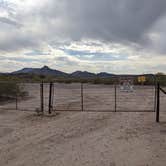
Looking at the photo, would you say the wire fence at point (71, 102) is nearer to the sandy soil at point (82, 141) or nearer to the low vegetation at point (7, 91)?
the low vegetation at point (7, 91)

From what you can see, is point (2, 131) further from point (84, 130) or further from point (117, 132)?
point (117, 132)

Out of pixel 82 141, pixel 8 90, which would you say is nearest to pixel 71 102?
pixel 8 90

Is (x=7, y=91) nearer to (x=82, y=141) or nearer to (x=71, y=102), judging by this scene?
(x=71, y=102)

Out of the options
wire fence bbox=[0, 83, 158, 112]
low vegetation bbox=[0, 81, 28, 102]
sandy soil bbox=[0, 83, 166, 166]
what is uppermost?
low vegetation bbox=[0, 81, 28, 102]

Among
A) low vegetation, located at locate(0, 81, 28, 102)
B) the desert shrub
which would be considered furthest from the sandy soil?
the desert shrub

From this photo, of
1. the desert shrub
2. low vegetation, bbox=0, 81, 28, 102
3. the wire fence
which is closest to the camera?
the wire fence

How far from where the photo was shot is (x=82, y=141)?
9.55 metres

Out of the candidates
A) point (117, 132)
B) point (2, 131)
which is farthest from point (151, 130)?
point (2, 131)

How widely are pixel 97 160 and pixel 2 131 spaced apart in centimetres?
507

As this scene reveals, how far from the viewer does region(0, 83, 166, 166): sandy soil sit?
298 inches

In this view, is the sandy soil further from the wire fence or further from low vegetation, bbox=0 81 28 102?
low vegetation, bbox=0 81 28 102

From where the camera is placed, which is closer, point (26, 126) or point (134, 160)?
point (134, 160)

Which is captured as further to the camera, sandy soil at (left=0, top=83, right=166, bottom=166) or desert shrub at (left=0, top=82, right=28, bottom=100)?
desert shrub at (left=0, top=82, right=28, bottom=100)

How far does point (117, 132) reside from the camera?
1101 centimetres
